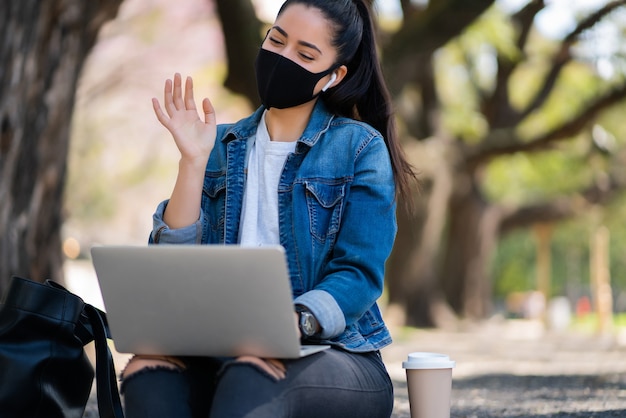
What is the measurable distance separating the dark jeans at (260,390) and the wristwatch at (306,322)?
0.07 metres

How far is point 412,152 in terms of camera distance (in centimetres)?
1377

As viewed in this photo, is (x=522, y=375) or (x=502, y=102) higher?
(x=502, y=102)

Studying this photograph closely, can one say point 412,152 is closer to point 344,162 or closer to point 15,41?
point 15,41

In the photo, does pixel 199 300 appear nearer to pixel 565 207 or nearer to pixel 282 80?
pixel 282 80

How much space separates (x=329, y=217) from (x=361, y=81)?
515 mm

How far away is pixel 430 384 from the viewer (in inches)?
109

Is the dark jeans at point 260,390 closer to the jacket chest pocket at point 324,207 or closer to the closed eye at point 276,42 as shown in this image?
the jacket chest pocket at point 324,207

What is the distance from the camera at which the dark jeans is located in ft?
7.76

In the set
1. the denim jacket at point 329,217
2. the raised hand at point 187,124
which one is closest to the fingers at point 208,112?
the raised hand at point 187,124

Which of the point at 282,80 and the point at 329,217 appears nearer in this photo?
the point at 329,217

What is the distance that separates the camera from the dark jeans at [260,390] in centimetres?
237

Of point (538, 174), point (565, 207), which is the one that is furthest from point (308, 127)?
point (538, 174)

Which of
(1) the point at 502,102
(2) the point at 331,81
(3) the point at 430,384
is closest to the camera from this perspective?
(3) the point at 430,384

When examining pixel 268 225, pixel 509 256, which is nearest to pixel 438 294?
pixel 268 225
